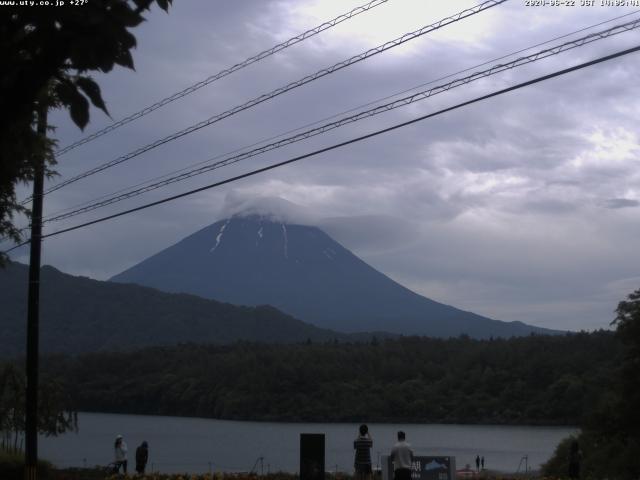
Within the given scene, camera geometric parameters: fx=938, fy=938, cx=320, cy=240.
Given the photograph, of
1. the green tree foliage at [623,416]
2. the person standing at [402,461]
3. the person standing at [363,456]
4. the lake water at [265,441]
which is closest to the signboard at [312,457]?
the person standing at [402,461]

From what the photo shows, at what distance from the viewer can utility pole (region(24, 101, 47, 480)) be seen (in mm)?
19312

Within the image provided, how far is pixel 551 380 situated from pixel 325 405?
86.6ft

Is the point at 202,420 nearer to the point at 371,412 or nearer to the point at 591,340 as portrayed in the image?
the point at 371,412

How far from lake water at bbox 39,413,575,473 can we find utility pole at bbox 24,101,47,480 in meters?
35.1

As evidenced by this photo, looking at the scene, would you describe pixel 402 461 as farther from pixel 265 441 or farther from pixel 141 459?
pixel 265 441

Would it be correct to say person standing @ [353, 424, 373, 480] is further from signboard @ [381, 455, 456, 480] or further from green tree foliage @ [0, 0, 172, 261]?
green tree foliage @ [0, 0, 172, 261]

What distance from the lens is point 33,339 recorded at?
20031mm

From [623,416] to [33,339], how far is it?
2156 centimetres

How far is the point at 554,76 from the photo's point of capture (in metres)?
11.6

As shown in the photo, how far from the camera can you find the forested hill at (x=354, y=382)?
330 ft

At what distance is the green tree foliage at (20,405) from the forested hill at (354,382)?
235 feet

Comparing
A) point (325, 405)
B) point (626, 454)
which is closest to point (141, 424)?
point (325, 405)

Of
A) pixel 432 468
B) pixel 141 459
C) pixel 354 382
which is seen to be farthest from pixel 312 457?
pixel 354 382

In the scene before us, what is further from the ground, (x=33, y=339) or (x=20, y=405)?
(x=33, y=339)
